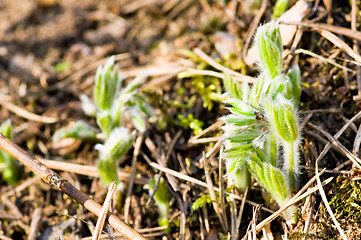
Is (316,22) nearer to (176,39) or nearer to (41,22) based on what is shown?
(176,39)

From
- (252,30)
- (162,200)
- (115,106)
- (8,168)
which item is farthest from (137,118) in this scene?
(252,30)

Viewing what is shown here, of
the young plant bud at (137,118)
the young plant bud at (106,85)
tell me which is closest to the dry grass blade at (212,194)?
the young plant bud at (137,118)

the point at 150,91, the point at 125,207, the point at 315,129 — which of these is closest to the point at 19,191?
the point at 125,207

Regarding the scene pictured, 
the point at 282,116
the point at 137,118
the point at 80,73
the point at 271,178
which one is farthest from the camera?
the point at 80,73

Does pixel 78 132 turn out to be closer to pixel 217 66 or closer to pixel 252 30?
pixel 217 66

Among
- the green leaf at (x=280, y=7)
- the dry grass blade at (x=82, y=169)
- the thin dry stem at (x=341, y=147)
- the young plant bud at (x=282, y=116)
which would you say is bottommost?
the dry grass blade at (x=82, y=169)

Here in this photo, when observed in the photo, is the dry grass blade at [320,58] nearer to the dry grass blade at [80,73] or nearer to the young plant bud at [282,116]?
the young plant bud at [282,116]

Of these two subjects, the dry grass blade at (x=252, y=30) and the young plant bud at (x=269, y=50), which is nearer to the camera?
the young plant bud at (x=269, y=50)

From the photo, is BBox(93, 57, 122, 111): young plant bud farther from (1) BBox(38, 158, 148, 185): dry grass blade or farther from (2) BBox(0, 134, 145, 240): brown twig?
(2) BBox(0, 134, 145, 240): brown twig
